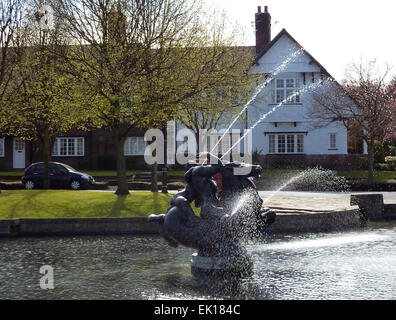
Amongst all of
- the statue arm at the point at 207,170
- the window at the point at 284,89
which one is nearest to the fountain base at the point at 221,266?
the statue arm at the point at 207,170

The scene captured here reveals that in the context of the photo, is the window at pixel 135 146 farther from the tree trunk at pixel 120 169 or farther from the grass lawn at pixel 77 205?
the grass lawn at pixel 77 205

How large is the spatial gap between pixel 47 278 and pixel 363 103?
27.3m

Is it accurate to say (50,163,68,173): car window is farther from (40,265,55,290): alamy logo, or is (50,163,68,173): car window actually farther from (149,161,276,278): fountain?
(149,161,276,278): fountain

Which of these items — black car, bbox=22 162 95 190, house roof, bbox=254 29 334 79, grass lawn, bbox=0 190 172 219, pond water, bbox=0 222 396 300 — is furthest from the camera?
house roof, bbox=254 29 334 79

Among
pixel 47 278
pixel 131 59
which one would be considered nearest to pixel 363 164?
pixel 131 59

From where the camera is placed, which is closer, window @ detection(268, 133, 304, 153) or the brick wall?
the brick wall

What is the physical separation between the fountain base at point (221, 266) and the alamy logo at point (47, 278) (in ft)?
7.76

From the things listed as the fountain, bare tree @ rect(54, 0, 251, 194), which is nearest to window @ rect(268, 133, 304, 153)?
bare tree @ rect(54, 0, 251, 194)

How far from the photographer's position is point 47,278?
27.4ft

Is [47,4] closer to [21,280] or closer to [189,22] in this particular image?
[189,22]

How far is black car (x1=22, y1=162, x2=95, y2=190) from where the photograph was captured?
26.8 m

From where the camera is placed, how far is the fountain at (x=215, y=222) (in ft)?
27.6

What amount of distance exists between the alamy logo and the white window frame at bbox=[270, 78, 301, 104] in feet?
113
